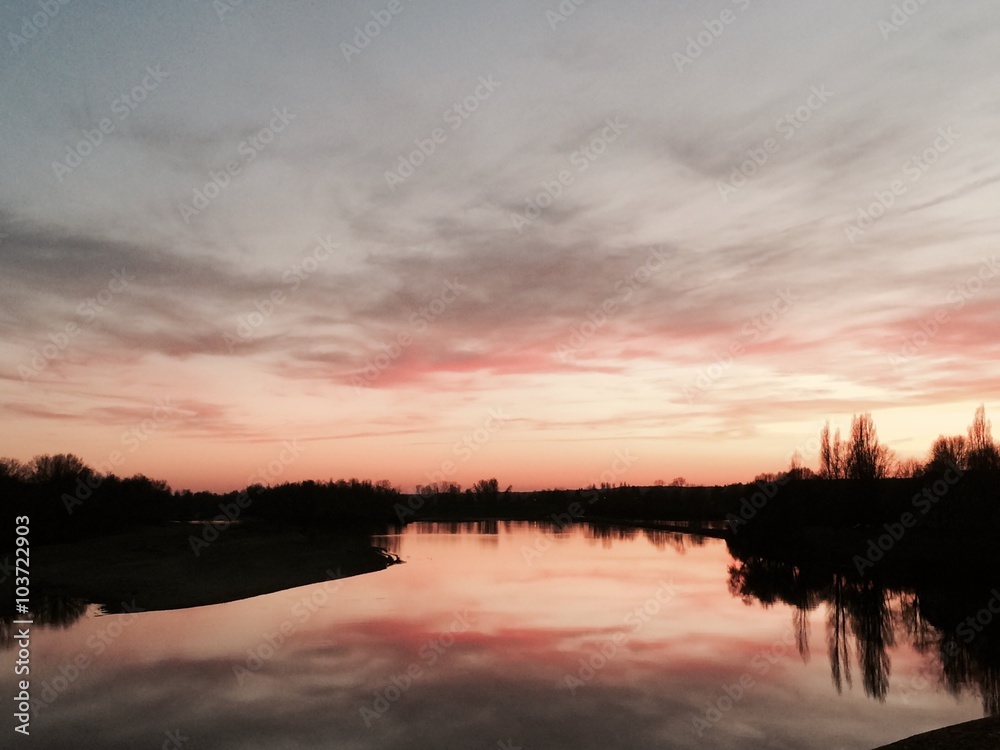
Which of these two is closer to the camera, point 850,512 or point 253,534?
point 850,512

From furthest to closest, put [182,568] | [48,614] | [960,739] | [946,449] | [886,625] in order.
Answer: [946,449], [182,568], [48,614], [886,625], [960,739]

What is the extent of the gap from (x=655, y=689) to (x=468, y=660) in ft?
24.5

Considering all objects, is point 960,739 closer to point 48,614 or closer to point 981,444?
point 48,614

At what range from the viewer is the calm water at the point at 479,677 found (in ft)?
58.8

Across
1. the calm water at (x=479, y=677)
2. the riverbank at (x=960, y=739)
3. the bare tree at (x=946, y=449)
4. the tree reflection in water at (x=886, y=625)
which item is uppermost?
the bare tree at (x=946, y=449)

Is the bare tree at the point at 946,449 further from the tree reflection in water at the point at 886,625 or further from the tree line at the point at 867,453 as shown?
the tree reflection in water at the point at 886,625

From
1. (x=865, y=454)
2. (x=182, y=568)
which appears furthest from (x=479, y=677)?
(x=865, y=454)

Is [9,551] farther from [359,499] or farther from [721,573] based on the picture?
[359,499]

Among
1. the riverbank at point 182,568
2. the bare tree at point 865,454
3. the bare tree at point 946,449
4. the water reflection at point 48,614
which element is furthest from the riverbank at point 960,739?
the bare tree at point 946,449

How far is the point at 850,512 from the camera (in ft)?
247

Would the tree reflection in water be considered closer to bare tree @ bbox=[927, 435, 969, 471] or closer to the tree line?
the tree line

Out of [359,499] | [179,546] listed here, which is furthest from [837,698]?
[359,499]

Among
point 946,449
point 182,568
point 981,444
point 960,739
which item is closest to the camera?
point 960,739

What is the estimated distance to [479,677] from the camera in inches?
936
